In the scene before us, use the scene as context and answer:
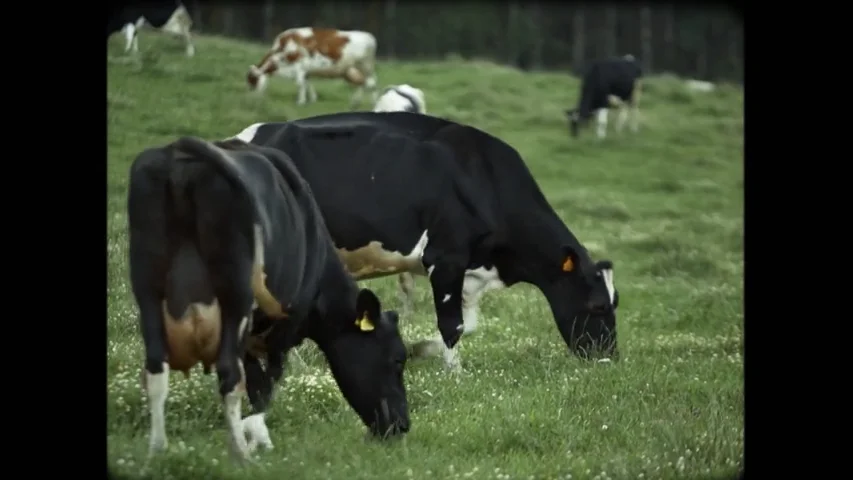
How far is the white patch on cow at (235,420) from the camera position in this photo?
5.84 metres

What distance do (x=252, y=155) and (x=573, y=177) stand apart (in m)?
10.7

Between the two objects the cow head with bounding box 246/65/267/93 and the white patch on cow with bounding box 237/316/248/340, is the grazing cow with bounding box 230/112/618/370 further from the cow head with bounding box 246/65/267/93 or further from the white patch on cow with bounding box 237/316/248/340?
the white patch on cow with bounding box 237/316/248/340

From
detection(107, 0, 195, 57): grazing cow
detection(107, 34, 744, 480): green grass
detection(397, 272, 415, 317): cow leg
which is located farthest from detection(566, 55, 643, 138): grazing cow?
detection(107, 0, 195, 57): grazing cow

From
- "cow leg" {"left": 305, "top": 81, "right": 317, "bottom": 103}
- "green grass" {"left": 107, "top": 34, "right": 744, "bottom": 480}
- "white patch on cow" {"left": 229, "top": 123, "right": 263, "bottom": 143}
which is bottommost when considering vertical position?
"green grass" {"left": 107, "top": 34, "right": 744, "bottom": 480}

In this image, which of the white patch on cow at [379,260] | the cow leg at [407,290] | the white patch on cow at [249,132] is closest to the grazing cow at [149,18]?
the white patch on cow at [249,132]

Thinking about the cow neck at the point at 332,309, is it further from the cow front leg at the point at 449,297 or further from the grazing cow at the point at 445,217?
the cow front leg at the point at 449,297

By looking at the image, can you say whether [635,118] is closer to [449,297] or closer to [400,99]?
[400,99]

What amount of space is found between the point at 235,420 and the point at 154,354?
0.58 meters

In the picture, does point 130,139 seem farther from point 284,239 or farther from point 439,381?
point 439,381

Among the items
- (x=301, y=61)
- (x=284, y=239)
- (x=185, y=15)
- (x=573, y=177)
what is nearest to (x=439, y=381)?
(x=284, y=239)

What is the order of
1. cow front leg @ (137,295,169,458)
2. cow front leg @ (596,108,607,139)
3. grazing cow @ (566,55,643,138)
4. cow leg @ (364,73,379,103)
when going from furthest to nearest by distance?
cow front leg @ (596,108,607,139) < grazing cow @ (566,55,643,138) < cow leg @ (364,73,379,103) < cow front leg @ (137,295,169,458)

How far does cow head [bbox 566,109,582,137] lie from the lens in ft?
59.0

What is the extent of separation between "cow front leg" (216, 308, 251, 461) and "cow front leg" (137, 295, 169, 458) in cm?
26

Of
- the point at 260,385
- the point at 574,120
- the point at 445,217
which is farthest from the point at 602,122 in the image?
the point at 260,385
